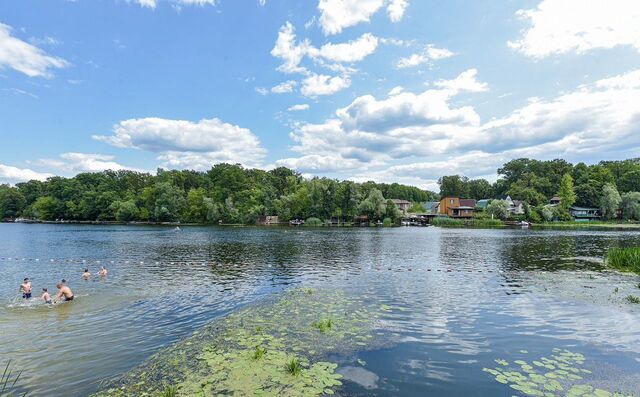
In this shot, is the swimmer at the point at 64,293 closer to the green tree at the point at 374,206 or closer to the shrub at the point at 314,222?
the shrub at the point at 314,222

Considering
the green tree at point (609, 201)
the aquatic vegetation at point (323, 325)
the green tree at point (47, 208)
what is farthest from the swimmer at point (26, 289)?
the green tree at point (47, 208)

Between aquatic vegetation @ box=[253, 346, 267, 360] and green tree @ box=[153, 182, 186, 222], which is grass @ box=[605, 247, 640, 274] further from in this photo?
green tree @ box=[153, 182, 186, 222]

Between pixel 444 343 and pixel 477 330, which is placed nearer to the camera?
pixel 444 343

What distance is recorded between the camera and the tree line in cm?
10938

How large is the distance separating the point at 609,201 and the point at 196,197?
452 feet

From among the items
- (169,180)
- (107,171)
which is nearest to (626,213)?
(169,180)

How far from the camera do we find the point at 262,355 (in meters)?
10.4

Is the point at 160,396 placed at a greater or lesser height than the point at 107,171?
lesser

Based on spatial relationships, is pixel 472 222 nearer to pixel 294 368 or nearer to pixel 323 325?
pixel 323 325

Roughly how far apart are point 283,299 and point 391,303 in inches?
219

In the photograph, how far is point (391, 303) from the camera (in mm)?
17516

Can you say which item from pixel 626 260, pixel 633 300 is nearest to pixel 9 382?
pixel 633 300

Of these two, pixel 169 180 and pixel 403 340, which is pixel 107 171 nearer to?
pixel 169 180

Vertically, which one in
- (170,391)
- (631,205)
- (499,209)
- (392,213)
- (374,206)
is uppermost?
(374,206)
